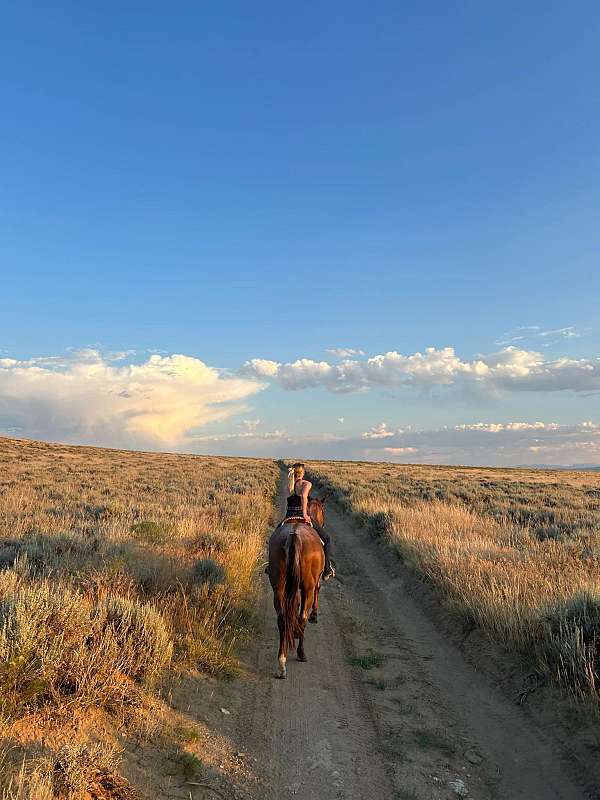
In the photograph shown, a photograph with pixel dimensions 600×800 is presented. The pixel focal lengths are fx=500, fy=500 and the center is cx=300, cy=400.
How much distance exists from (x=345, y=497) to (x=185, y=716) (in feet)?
72.1

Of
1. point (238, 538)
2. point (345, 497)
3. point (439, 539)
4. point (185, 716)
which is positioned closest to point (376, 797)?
point (185, 716)

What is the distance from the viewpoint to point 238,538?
12320mm

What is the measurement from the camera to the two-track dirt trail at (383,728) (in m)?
4.54

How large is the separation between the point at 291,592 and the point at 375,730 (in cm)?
189

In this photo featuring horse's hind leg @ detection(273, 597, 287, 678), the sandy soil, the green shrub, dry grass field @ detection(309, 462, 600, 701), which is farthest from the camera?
horse's hind leg @ detection(273, 597, 287, 678)

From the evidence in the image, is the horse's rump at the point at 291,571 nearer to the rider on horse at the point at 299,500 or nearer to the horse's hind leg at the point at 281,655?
the horse's hind leg at the point at 281,655

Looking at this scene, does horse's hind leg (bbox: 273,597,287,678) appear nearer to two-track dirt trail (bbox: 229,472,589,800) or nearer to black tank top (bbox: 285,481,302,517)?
two-track dirt trail (bbox: 229,472,589,800)

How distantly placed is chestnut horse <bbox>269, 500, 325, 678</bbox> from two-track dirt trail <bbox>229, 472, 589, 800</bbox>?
47 cm

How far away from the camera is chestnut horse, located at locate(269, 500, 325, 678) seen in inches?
265

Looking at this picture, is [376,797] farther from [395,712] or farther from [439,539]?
[439,539]

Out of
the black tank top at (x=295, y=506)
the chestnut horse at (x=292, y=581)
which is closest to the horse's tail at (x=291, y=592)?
the chestnut horse at (x=292, y=581)

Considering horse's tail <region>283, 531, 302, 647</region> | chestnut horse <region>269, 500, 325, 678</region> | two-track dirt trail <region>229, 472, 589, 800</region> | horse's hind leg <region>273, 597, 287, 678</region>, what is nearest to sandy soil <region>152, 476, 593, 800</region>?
two-track dirt trail <region>229, 472, 589, 800</region>

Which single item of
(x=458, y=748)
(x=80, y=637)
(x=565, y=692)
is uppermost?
(x=80, y=637)

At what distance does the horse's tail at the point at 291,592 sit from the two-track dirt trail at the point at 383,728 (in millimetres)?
587
